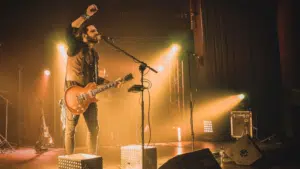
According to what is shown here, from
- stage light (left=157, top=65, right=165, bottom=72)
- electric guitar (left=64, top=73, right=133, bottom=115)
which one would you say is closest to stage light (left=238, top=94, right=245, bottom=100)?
stage light (left=157, top=65, right=165, bottom=72)

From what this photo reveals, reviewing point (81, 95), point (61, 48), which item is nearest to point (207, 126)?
point (61, 48)

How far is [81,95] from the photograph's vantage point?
11.9ft

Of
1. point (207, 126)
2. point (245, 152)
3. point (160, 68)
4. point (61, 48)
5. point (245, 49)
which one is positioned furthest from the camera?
point (160, 68)

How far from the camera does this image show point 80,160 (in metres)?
3.03

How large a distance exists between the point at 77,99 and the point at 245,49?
643cm

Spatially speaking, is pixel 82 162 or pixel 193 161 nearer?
pixel 193 161

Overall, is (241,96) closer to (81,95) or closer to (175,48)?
(175,48)

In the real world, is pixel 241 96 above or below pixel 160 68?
below

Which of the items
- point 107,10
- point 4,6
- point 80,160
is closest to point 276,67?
point 107,10

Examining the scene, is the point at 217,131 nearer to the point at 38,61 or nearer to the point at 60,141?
the point at 60,141

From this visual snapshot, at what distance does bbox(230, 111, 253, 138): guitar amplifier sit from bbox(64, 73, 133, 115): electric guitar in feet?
16.3

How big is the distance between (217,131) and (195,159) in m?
5.45

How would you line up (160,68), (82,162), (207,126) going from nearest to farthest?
(82,162) < (207,126) < (160,68)

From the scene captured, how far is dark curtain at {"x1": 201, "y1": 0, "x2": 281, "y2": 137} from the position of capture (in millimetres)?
8516
